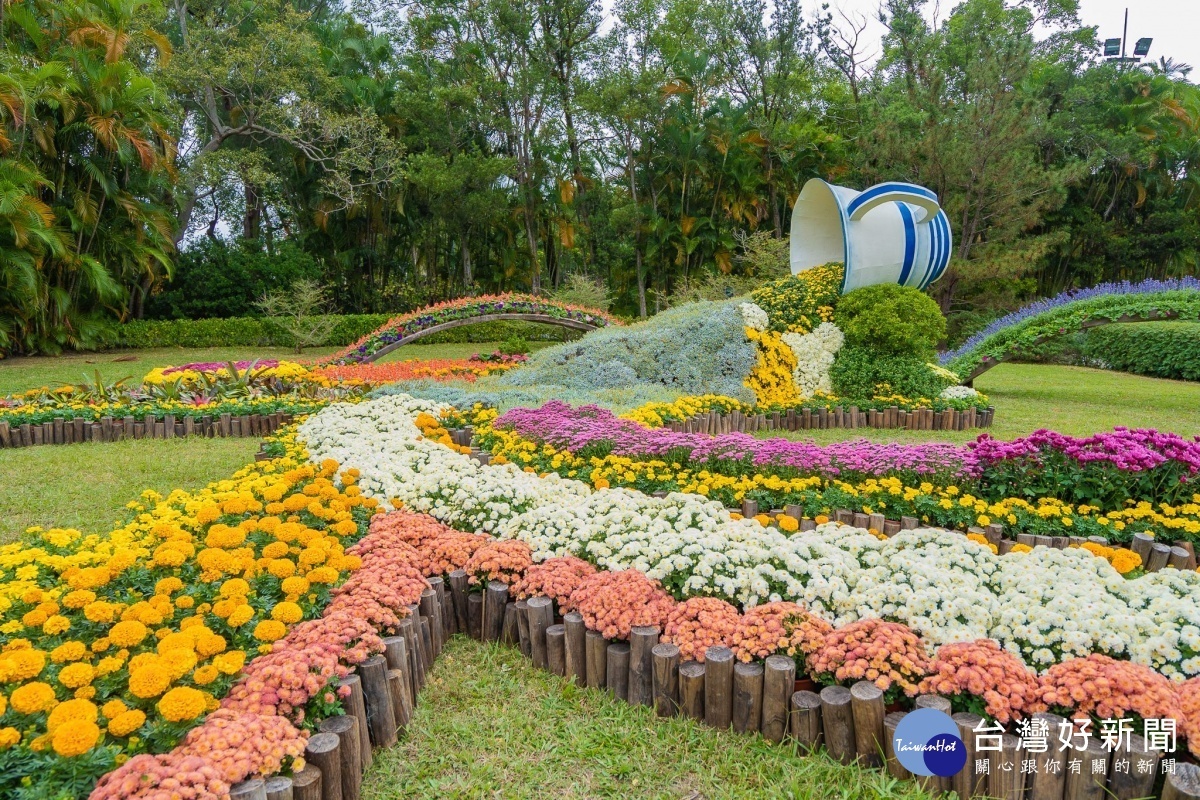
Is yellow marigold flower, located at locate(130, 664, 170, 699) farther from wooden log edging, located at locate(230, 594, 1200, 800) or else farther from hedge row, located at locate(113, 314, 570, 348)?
hedge row, located at locate(113, 314, 570, 348)

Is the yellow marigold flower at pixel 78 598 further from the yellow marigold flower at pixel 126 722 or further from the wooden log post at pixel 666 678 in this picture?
the wooden log post at pixel 666 678

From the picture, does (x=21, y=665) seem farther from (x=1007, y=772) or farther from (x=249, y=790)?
(x=1007, y=772)

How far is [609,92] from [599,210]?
22.0 ft

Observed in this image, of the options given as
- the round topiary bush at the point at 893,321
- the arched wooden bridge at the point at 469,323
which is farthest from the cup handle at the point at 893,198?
the arched wooden bridge at the point at 469,323

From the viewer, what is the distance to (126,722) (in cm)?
193

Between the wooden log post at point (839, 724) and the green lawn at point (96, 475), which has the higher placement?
the green lawn at point (96, 475)

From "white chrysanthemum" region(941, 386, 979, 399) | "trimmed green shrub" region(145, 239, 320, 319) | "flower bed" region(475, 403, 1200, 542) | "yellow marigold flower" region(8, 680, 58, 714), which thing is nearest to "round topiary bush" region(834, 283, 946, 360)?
"white chrysanthemum" region(941, 386, 979, 399)

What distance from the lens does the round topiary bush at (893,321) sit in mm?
9234

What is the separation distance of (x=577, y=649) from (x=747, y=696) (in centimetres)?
71

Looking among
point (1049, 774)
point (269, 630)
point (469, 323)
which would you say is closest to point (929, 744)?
point (1049, 774)

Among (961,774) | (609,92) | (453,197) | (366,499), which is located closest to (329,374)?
(366,499)

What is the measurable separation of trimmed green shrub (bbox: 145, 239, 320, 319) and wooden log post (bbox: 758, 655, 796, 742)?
19449 mm

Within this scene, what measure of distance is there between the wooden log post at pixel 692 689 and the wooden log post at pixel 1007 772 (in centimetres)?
90

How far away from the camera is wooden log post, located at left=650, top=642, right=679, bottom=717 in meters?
2.60
